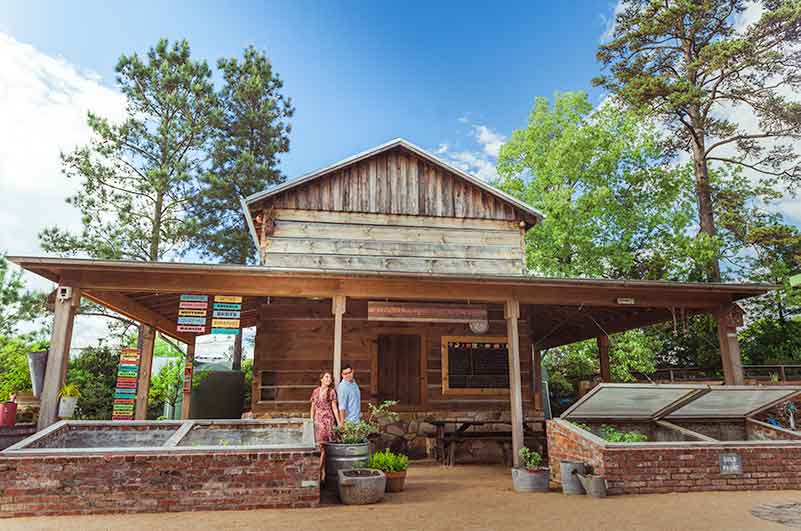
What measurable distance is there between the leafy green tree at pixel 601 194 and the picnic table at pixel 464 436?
1039 centimetres

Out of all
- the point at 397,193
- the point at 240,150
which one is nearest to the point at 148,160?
the point at 240,150

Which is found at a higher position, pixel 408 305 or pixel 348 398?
pixel 408 305

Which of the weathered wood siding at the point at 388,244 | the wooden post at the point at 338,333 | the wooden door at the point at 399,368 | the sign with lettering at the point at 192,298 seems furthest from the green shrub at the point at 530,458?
the sign with lettering at the point at 192,298

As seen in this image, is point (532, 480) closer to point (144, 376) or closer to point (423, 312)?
point (423, 312)

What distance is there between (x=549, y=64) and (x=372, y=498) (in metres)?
48.8

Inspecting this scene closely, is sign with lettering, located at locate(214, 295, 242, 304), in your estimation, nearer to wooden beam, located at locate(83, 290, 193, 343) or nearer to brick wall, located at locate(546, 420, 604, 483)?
wooden beam, located at locate(83, 290, 193, 343)

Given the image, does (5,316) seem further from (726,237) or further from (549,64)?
(549,64)

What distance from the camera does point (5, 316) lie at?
14.6 meters

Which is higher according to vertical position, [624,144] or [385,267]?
[624,144]

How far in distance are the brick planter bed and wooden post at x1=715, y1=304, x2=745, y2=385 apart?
7540 mm

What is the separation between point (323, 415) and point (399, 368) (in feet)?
16.4

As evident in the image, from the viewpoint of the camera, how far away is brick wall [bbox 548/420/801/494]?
22.1 feet

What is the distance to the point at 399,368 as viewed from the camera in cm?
1252

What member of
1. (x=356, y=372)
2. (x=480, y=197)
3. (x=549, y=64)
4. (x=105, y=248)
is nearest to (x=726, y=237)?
(x=480, y=197)
